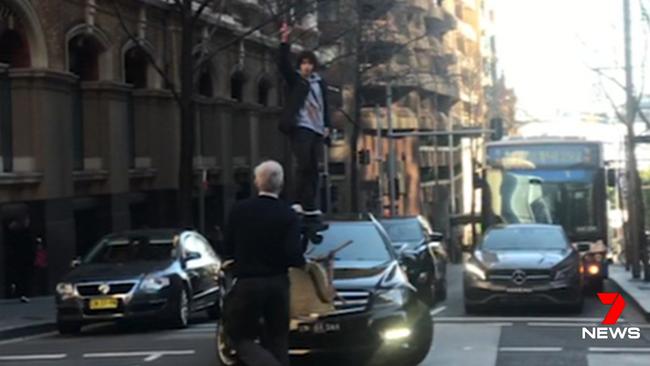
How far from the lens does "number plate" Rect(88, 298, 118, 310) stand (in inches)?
663

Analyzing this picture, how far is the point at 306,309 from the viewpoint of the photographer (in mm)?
10750

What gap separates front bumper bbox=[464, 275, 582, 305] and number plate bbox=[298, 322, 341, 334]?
320 inches

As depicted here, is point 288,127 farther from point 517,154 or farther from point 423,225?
point 517,154

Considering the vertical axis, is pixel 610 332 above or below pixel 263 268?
below

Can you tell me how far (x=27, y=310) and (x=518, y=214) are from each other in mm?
9928

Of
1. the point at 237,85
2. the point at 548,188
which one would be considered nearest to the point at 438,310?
the point at 548,188

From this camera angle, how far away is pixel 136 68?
32.5 m

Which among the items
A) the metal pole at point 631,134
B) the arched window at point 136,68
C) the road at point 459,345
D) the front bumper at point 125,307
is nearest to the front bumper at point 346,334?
the road at point 459,345

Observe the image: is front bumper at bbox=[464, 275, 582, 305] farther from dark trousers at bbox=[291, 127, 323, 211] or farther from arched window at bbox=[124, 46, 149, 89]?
arched window at bbox=[124, 46, 149, 89]

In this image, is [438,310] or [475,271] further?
[438,310]

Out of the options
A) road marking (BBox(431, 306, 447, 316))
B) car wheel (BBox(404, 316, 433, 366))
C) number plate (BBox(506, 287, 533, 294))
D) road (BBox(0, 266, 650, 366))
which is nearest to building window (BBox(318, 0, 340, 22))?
road marking (BBox(431, 306, 447, 316))

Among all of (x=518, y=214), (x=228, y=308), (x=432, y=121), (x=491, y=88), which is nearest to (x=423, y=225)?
(x=518, y=214)

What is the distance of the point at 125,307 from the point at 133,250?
1.61 m

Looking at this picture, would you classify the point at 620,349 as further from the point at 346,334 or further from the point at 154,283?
the point at 154,283
